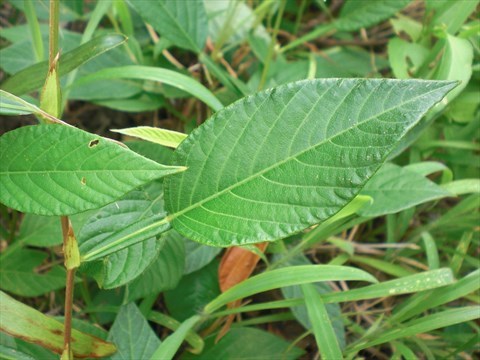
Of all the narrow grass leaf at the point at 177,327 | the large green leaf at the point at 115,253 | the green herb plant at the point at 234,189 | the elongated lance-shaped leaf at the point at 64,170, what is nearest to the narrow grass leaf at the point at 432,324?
the green herb plant at the point at 234,189

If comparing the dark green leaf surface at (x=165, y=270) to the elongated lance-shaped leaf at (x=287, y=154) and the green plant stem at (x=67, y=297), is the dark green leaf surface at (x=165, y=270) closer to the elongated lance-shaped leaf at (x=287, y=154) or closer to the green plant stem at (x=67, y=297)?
the green plant stem at (x=67, y=297)

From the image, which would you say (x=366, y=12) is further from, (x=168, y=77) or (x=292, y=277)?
(x=292, y=277)

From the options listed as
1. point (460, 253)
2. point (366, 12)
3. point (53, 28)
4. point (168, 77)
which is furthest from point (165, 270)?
point (366, 12)

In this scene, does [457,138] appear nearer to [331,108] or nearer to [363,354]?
[363,354]

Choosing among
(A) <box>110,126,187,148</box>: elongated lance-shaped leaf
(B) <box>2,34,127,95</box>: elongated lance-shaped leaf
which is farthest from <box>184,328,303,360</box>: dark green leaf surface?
(B) <box>2,34,127,95</box>: elongated lance-shaped leaf

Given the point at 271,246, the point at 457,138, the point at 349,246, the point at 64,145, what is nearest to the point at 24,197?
the point at 64,145

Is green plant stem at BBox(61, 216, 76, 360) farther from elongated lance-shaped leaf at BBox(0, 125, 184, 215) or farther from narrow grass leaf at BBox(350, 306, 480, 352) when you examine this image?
narrow grass leaf at BBox(350, 306, 480, 352)
